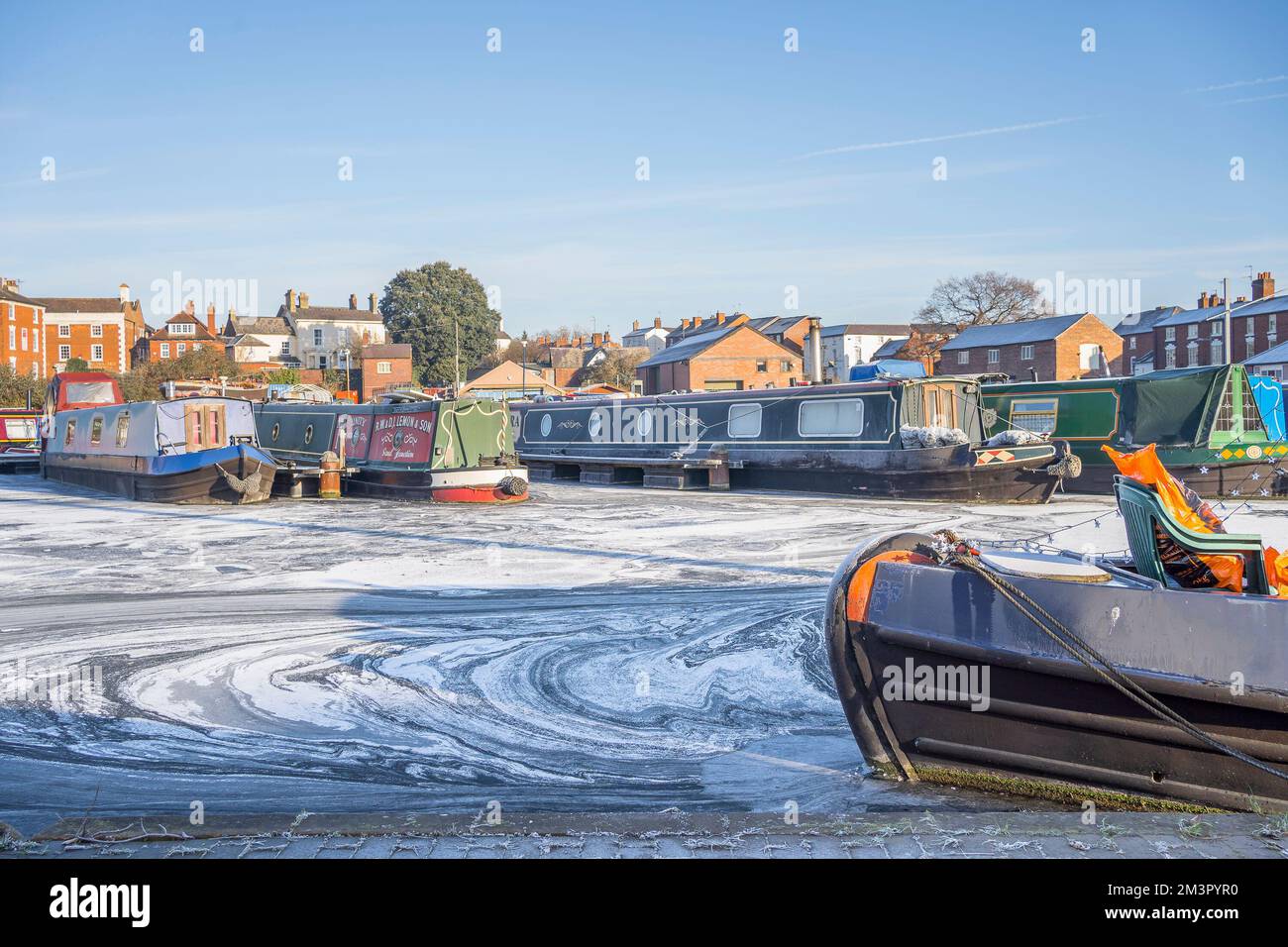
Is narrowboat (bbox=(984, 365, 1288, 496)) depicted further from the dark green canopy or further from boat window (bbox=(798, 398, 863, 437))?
boat window (bbox=(798, 398, 863, 437))

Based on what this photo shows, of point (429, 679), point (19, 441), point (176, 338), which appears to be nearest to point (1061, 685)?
point (429, 679)

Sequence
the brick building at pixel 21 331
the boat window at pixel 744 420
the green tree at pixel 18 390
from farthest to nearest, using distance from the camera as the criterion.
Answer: the brick building at pixel 21 331 → the green tree at pixel 18 390 → the boat window at pixel 744 420

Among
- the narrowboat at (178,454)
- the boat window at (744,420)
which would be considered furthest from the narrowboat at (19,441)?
the boat window at (744,420)

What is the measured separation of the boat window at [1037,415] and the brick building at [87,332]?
6106 centimetres

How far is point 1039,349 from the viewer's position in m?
51.8

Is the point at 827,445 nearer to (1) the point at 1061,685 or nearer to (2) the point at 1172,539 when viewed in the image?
(2) the point at 1172,539

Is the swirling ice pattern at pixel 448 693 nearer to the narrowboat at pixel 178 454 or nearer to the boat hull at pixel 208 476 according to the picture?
the boat hull at pixel 208 476

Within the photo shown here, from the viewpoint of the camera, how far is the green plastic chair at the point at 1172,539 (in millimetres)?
4809

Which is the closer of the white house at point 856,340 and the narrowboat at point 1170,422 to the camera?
the narrowboat at point 1170,422

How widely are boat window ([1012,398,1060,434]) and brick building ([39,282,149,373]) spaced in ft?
200

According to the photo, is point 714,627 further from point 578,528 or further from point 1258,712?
point 578,528

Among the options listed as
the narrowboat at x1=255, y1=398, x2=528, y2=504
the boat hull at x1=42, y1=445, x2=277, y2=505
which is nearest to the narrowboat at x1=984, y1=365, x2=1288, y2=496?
the narrowboat at x1=255, y1=398, x2=528, y2=504
